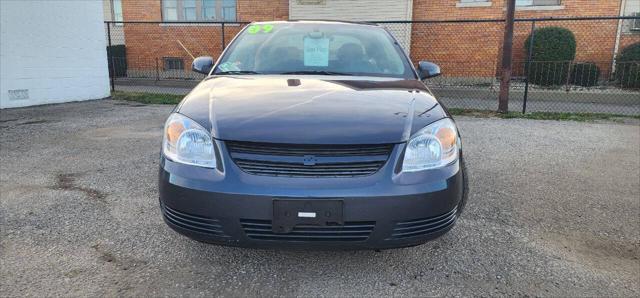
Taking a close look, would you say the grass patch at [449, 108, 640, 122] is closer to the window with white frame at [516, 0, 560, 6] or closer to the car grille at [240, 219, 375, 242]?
the window with white frame at [516, 0, 560, 6]

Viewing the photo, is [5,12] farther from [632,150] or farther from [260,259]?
[632,150]

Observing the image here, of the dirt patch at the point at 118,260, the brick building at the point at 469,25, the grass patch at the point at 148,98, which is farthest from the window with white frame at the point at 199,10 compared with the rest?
the dirt patch at the point at 118,260

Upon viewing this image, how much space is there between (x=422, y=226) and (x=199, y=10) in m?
14.8

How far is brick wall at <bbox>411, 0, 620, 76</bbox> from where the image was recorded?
1314cm

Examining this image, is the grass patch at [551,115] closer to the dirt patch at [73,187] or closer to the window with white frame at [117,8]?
the dirt patch at [73,187]

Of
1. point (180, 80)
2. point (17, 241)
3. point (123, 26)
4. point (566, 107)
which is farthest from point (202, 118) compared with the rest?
point (123, 26)

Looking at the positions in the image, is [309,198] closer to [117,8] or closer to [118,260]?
[118,260]

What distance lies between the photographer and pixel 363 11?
13617mm

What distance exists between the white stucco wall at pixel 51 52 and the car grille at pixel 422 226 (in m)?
8.92

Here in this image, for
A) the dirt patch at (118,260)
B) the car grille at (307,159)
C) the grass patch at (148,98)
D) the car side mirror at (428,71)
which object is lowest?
the grass patch at (148,98)

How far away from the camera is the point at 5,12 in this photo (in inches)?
328

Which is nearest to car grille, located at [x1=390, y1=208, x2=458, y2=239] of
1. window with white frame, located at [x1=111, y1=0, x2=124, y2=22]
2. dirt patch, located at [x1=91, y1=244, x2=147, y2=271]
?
dirt patch, located at [x1=91, y1=244, x2=147, y2=271]

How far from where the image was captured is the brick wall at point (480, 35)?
13.1 meters

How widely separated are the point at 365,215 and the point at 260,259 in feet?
2.87
